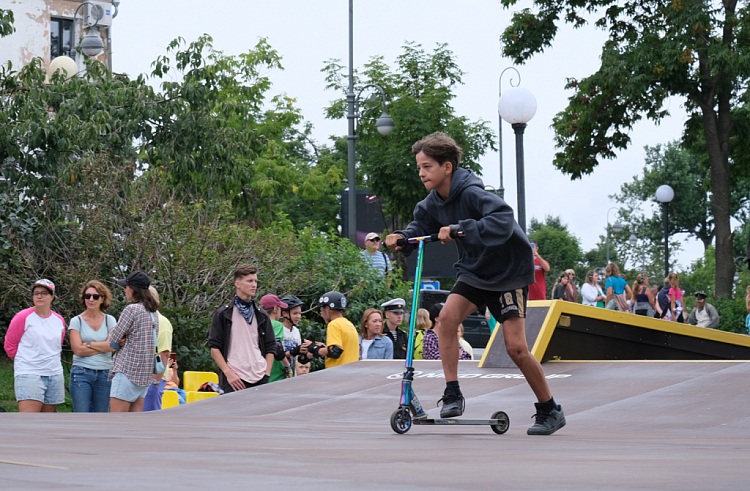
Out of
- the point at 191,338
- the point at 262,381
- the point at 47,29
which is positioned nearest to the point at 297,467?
the point at 262,381

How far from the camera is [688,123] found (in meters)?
26.4

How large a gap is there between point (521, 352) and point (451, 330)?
422 millimetres

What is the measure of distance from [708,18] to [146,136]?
14.0m

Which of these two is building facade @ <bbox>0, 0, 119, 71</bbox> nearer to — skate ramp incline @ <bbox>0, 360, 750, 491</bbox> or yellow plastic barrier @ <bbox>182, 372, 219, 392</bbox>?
yellow plastic barrier @ <bbox>182, 372, 219, 392</bbox>

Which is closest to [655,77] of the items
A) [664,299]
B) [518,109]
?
[664,299]

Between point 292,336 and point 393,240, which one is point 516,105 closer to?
point 292,336

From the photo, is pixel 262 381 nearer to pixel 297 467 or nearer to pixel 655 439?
pixel 655 439

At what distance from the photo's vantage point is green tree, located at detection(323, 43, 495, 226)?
3256cm

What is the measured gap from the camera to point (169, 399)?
989cm

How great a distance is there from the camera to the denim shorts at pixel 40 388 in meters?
8.39

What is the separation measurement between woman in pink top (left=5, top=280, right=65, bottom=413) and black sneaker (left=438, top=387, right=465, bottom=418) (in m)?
4.59

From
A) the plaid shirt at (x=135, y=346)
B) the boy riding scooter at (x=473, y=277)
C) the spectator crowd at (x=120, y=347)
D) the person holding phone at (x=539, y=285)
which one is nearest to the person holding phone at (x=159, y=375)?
the spectator crowd at (x=120, y=347)

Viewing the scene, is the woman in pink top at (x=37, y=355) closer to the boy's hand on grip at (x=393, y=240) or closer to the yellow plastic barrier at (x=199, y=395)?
the yellow plastic barrier at (x=199, y=395)

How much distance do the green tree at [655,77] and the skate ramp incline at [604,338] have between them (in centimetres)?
1328
